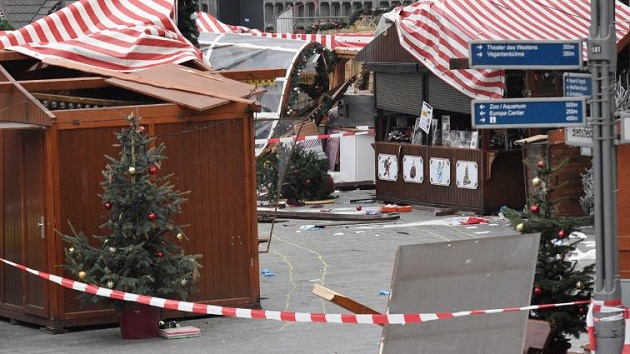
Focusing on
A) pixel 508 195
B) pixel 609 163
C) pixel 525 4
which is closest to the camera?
pixel 609 163

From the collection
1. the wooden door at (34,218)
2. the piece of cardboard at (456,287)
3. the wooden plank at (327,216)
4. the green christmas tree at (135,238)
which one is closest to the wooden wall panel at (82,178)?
the wooden door at (34,218)

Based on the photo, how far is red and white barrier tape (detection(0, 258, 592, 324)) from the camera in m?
9.30

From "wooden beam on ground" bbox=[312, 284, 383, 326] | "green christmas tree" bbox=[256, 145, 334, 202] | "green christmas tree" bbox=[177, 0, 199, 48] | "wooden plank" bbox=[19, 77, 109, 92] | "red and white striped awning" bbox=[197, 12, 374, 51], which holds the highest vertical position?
"red and white striped awning" bbox=[197, 12, 374, 51]

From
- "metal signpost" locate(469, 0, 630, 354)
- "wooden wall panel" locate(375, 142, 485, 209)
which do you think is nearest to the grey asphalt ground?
"wooden wall panel" locate(375, 142, 485, 209)

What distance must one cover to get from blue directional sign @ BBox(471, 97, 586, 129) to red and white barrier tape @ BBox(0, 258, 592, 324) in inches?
48.1

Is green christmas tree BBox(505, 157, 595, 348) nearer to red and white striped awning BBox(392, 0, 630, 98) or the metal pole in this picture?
the metal pole

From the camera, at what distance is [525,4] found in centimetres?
2394

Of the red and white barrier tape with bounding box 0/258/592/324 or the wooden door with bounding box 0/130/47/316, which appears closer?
the red and white barrier tape with bounding box 0/258/592/324

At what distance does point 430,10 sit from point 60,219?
1097 cm

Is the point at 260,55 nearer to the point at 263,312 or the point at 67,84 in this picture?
the point at 67,84

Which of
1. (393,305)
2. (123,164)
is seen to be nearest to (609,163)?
(393,305)

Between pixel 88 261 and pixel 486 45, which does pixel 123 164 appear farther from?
pixel 486 45

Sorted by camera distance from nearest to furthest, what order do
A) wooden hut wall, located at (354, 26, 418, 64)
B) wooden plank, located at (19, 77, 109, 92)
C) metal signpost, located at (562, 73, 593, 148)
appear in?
1. metal signpost, located at (562, 73, 593, 148)
2. wooden plank, located at (19, 77, 109, 92)
3. wooden hut wall, located at (354, 26, 418, 64)

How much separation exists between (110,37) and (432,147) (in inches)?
343
